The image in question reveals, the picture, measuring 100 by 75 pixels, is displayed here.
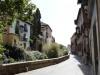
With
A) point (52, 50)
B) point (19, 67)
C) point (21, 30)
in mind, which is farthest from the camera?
point (21, 30)

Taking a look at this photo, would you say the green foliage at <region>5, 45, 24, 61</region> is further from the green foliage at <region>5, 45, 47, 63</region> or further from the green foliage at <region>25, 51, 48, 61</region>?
the green foliage at <region>25, 51, 48, 61</region>

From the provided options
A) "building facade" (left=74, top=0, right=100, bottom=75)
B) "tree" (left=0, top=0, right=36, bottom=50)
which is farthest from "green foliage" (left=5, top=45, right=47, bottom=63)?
"building facade" (left=74, top=0, right=100, bottom=75)

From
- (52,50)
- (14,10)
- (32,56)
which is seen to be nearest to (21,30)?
(52,50)

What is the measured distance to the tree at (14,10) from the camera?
530 inches

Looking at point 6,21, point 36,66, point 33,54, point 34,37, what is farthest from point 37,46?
point 6,21

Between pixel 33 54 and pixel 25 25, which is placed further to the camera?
pixel 25 25

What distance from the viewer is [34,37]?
59.3 metres

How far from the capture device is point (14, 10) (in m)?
14.0

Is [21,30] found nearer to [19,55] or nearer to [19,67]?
[19,55]

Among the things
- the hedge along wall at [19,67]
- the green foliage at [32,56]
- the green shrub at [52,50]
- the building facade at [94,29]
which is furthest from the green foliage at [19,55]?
the building facade at [94,29]

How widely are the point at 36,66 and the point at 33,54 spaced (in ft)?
20.8

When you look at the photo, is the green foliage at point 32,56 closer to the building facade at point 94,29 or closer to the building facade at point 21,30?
the building facade at point 94,29

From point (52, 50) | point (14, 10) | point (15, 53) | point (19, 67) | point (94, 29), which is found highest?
point (14, 10)

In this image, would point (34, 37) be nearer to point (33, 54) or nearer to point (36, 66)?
point (33, 54)
